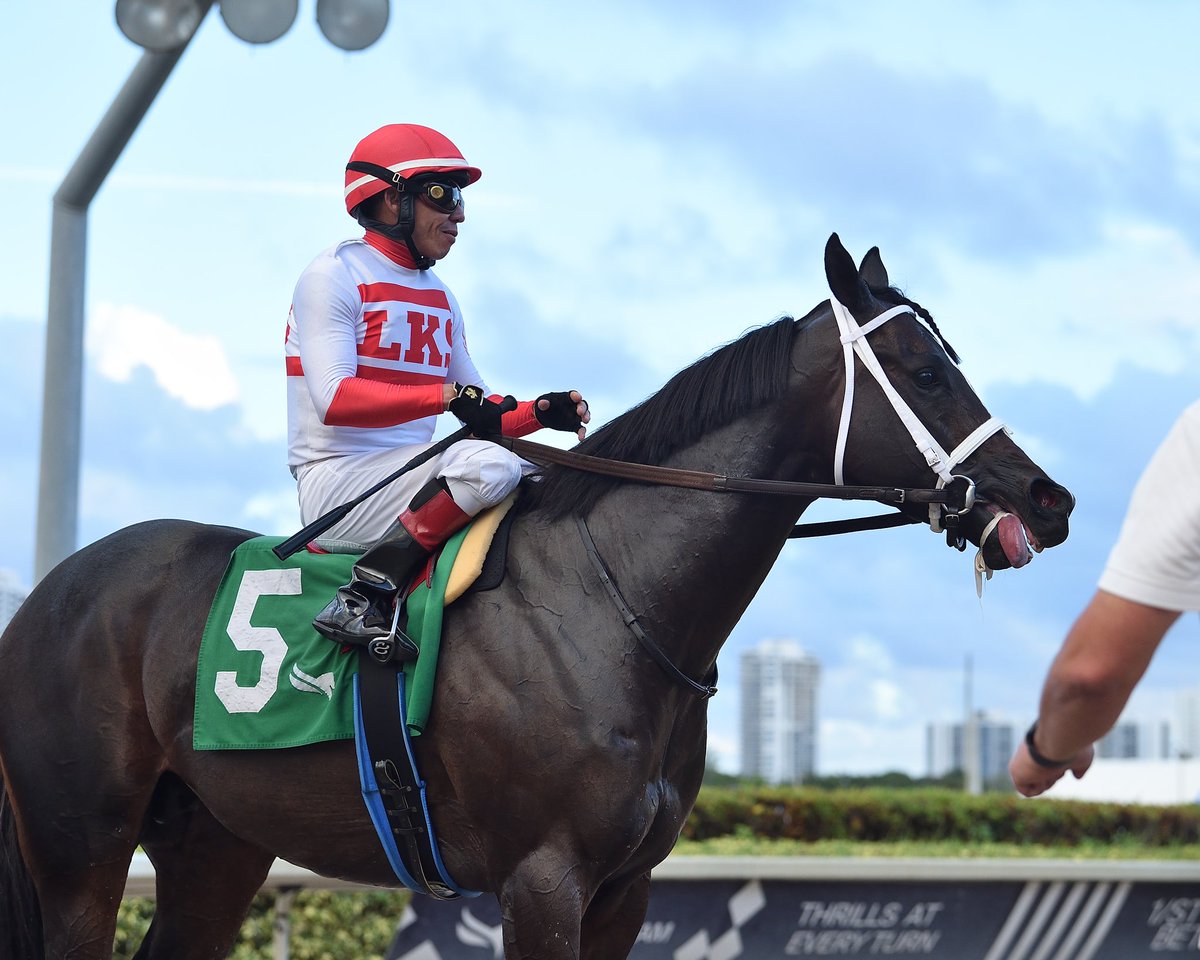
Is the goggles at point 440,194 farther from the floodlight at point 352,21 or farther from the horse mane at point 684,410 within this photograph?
the floodlight at point 352,21

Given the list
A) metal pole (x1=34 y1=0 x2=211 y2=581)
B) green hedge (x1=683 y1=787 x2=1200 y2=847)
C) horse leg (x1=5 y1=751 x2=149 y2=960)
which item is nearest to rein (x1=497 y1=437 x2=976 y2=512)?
horse leg (x1=5 y1=751 x2=149 y2=960)

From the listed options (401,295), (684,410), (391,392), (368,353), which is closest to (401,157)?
(401,295)

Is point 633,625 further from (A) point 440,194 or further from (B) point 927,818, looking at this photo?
(B) point 927,818

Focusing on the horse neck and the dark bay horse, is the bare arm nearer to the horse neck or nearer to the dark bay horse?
→ the dark bay horse

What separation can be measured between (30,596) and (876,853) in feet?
19.2

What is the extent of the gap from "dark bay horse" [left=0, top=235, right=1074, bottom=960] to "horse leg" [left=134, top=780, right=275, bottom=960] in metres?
0.21

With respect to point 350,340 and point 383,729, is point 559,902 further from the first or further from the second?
point 350,340

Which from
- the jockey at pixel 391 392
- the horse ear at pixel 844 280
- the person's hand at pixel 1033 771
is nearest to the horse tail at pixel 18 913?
the jockey at pixel 391 392

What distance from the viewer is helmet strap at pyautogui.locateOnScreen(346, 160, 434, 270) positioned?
13.7ft

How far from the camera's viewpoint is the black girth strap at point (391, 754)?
376 cm

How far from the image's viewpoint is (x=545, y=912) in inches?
138

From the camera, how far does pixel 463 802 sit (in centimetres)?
373

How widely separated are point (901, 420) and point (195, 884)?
2524mm

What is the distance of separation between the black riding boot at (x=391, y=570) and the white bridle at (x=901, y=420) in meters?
1.00
